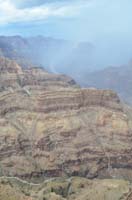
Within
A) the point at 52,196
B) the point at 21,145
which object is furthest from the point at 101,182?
the point at 21,145

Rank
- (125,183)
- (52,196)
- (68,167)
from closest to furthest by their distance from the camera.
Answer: (52,196), (125,183), (68,167)

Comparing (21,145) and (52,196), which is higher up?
(21,145)

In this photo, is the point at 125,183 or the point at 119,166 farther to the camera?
the point at 119,166

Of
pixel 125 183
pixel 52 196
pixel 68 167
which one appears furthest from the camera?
pixel 68 167

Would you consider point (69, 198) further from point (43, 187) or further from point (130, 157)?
point (130, 157)

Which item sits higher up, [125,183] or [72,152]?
[72,152]

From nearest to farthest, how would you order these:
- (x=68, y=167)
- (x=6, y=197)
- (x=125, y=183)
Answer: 1. (x=6, y=197)
2. (x=125, y=183)
3. (x=68, y=167)

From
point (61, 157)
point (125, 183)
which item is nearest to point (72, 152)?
point (61, 157)

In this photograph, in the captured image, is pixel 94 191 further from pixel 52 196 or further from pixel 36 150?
pixel 36 150

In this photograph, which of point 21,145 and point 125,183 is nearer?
point 125,183
